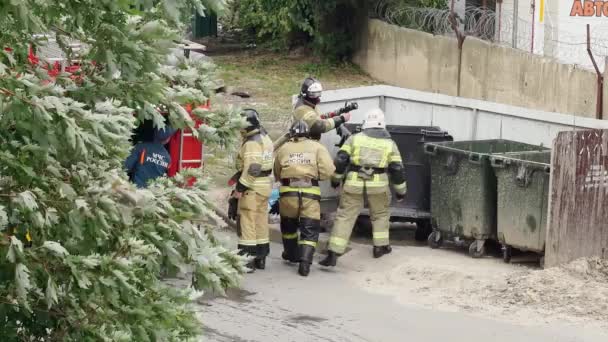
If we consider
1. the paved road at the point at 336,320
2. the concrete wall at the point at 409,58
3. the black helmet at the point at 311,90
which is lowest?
the paved road at the point at 336,320

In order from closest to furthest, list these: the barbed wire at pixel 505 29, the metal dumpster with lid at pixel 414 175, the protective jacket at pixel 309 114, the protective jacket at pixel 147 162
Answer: the protective jacket at pixel 147 162, the protective jacket at pixel 309 114, the metal dumpster with lid at pixel 414 175, the barbed wire at pixel 505 29

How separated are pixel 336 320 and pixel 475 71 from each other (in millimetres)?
10832

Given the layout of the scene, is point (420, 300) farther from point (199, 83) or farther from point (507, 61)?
point (507, 61)

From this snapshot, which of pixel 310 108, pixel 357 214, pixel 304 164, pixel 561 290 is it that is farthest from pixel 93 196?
pixel 310 108

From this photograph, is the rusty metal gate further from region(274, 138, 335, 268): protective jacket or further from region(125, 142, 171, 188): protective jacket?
region(125, 142, 171, 188): protective jacket

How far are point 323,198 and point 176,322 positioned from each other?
8.76 metres

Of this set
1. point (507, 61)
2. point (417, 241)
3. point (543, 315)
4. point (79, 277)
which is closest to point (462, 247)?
point (417, 241)

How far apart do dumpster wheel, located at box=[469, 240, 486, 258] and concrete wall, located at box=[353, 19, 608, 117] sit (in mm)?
5113

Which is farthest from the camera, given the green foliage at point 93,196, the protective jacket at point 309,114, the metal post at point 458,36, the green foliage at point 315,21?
the green foliage at point 315,21

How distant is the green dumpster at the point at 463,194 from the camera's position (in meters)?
12.2

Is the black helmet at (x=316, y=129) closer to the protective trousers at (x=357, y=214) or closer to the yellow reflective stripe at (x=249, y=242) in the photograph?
the protective trousers at (x=357, y=214)

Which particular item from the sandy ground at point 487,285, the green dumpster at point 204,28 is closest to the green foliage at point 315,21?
the green dumpster at point 204,28

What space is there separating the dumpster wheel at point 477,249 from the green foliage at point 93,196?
7.39m

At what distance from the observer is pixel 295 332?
9.89 m
